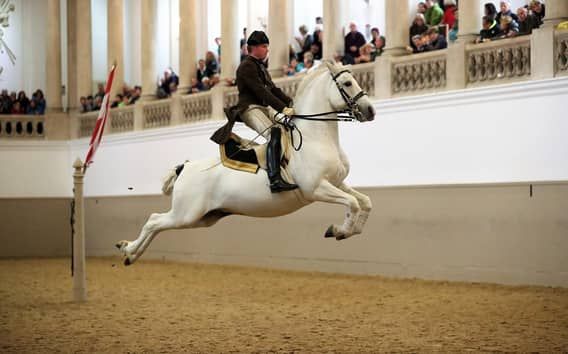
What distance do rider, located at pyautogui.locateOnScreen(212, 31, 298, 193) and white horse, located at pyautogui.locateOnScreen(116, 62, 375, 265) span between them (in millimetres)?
162

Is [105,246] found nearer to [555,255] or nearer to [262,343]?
[555,255]

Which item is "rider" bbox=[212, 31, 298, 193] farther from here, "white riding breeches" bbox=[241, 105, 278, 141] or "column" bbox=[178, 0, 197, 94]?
"column" bbox=[178, 0, 197, 94]

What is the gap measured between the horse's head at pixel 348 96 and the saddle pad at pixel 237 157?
45.1 inches

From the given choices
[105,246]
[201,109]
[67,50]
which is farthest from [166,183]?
[67,50]

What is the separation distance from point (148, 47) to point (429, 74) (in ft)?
36.9

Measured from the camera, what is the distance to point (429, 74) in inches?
665

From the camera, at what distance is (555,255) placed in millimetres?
13969

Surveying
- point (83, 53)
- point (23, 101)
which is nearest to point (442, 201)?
point (83, 53)

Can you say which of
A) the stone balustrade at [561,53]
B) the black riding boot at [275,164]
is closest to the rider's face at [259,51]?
the black riding boot at [275,164]

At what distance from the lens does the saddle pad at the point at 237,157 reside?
1026 centimetres

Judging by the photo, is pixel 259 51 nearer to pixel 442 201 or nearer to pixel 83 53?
pixel 442 201

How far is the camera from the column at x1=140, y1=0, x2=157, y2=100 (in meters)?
25.4

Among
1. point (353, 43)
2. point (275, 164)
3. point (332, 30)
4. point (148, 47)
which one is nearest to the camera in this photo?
point (275, 164)

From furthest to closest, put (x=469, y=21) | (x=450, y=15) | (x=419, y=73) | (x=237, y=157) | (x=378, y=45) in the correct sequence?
(x=378, y=45)
(x=450, y=15)
(x=419, y=73)
(x=469, y=21)
(x=237, y=157)
